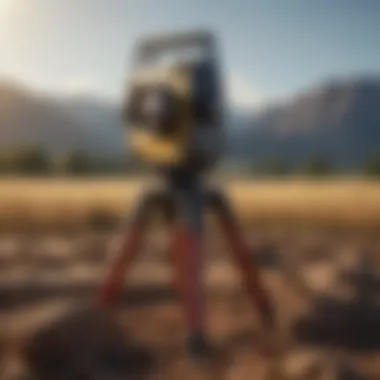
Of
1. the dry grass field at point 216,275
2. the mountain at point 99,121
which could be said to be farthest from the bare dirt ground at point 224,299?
the mountain at point 99,121

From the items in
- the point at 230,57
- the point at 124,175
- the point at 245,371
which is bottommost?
the point at 245,371

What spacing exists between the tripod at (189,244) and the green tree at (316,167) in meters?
0.12

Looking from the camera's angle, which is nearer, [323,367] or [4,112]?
[323,367]

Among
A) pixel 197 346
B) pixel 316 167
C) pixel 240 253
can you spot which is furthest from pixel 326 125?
pixel 197 346

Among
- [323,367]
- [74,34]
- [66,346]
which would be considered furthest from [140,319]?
[74,34]

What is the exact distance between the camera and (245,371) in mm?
692

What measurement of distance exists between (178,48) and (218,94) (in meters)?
0.08

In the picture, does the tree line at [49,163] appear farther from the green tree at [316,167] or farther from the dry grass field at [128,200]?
the green tree at [316,167]

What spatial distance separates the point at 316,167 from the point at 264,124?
8 cm

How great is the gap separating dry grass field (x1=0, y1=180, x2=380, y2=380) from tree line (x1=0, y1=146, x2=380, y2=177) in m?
0.01

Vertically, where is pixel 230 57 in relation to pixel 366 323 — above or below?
above

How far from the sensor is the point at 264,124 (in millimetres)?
794

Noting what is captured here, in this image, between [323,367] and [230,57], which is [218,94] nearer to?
[230,57]

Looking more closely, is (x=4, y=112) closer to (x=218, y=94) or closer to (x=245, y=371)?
(x=218, y=94)
